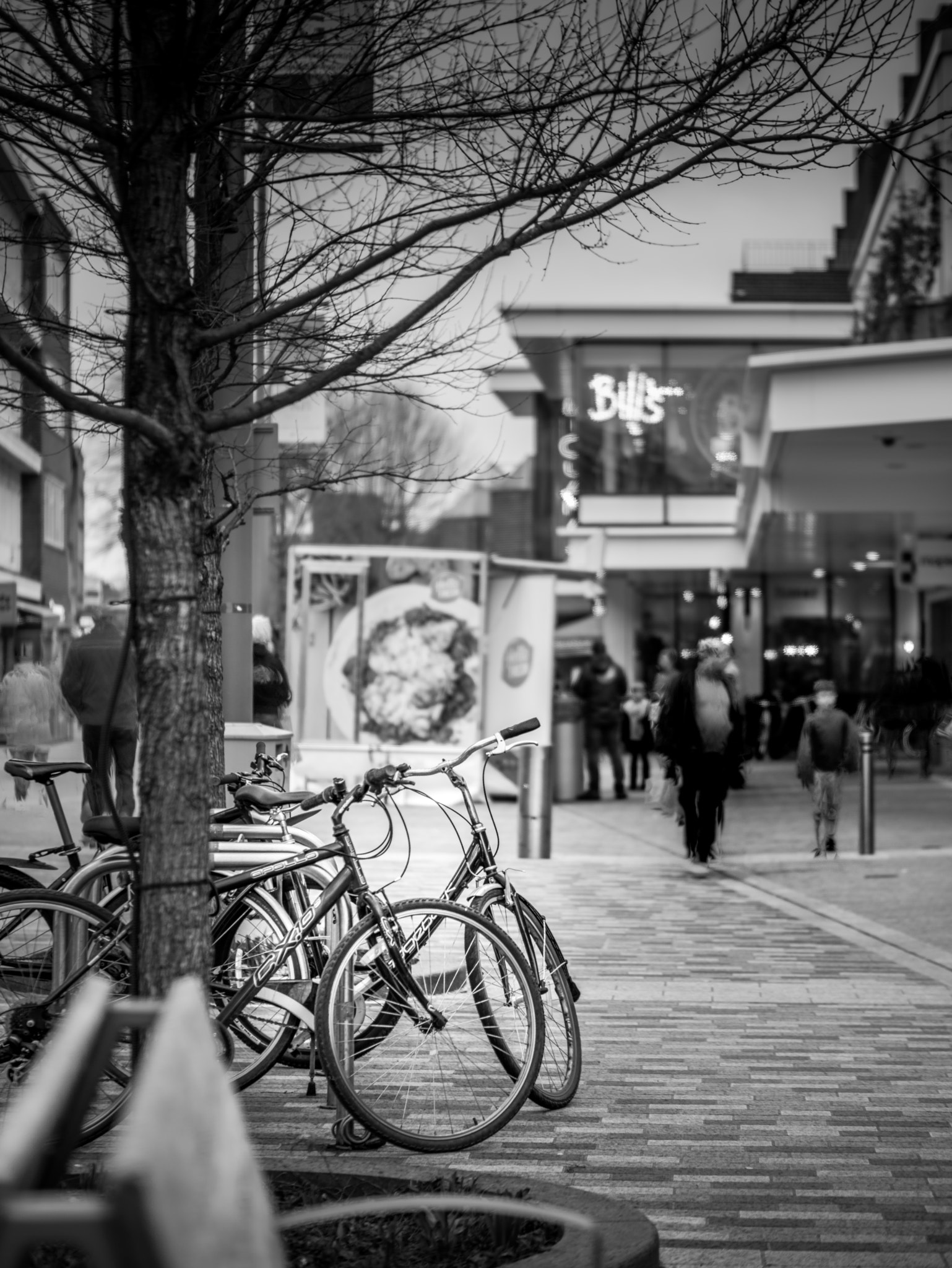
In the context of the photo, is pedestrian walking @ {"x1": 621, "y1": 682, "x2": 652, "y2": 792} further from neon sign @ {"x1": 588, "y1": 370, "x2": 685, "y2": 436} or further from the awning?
the awning

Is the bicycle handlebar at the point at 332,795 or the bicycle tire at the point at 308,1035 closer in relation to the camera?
the bicycle tire at the point at 308,1035

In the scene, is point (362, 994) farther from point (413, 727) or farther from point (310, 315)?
point (413, 727)

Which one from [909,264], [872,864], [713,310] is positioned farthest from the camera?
[713,310]

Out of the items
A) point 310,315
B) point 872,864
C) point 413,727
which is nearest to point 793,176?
point 310,315

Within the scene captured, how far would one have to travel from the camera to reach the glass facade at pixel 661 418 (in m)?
37.4

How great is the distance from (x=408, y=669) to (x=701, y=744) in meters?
7.30

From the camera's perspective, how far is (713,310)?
36531 millimetres

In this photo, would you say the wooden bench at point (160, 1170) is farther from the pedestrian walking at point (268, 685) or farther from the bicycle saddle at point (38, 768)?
the pedestrian walking at point (268, 685)

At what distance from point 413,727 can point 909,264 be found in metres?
10.1

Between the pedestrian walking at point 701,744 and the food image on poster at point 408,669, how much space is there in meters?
6.52

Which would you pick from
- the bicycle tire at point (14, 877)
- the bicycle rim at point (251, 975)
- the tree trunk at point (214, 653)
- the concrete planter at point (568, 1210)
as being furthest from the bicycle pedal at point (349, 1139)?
the tree trunk at point (214, 653)

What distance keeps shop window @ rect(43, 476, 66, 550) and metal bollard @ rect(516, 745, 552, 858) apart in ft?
15.4

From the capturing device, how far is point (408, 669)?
20719mm

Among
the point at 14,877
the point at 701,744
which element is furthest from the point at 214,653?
the point at 701,744
